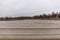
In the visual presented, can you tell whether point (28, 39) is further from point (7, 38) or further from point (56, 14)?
point (56, 14)

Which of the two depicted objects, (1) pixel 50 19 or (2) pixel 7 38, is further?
(1) pixel 50 19

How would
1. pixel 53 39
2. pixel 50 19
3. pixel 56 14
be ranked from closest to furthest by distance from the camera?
pixel 53 39, pixel 56 14, pixel 50 19

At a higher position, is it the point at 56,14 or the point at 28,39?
the point at 56,14

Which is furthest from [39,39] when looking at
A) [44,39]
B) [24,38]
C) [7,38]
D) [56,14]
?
[56,14]

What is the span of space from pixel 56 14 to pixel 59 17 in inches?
55.1

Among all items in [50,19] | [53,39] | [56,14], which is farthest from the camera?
[50,19]

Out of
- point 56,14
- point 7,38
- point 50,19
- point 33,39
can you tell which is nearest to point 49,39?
point 33,39

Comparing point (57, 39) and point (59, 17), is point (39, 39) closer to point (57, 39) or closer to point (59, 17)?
point (57, 39)

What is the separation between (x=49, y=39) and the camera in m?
8.09

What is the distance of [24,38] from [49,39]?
1310mm

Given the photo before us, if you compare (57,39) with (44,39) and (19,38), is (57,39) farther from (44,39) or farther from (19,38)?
(19,38)

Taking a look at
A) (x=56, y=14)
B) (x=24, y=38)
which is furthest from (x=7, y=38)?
(x=56, y=14)

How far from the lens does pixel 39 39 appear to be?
812cm

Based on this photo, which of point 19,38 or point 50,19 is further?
point 50,19
